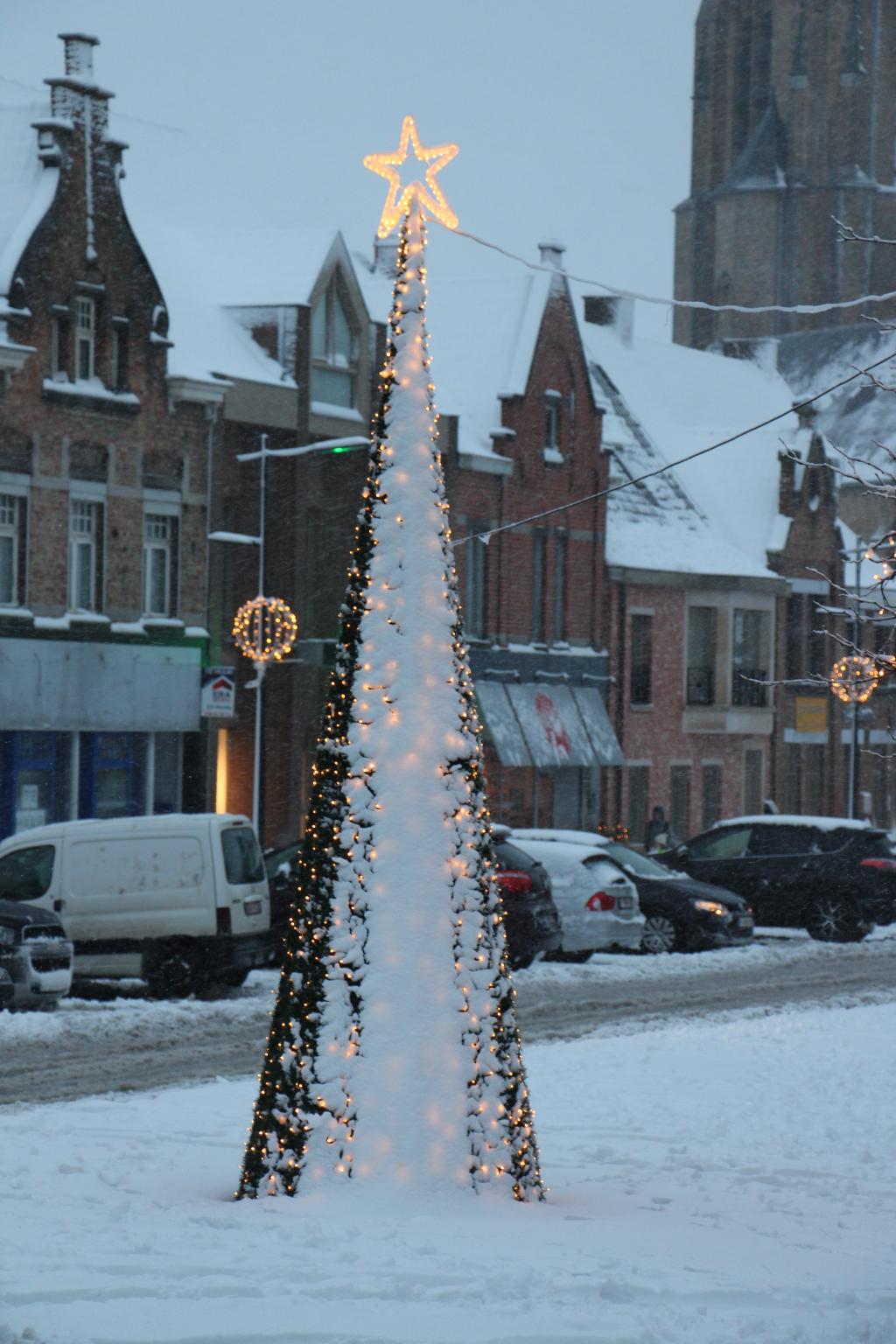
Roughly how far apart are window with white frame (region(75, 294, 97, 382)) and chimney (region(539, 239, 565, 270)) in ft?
53.1

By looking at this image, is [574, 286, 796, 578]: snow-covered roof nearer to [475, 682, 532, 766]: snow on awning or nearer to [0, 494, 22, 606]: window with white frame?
[475, 682, 532, 766]: snow on awning

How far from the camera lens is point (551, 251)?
50719mm

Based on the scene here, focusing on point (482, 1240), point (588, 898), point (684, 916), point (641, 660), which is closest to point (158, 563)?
point (684, 916)

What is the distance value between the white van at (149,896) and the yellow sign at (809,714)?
35782mm

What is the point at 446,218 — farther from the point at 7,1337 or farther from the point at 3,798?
the point at 3,798

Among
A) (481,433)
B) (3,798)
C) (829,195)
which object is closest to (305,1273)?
(3,798)

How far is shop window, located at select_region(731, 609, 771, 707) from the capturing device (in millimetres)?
53969

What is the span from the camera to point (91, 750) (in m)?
36.0

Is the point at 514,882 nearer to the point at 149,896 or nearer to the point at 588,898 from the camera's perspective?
the point at 588,898

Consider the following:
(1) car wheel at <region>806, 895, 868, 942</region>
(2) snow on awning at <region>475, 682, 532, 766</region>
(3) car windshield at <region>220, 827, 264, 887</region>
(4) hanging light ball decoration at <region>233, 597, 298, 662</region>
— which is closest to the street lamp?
(4) hanging light ball decoration at <region>233, 597, 298, 662</region>

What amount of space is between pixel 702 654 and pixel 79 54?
74.8ft

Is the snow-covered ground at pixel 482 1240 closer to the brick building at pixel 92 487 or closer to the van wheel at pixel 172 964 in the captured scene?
the van wheel at pixel 172 964

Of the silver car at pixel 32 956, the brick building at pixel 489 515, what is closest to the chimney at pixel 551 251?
the brick building at pixel 489 515

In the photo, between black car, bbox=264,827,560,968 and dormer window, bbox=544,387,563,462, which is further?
dormer window, bbox=544,387,563,462
